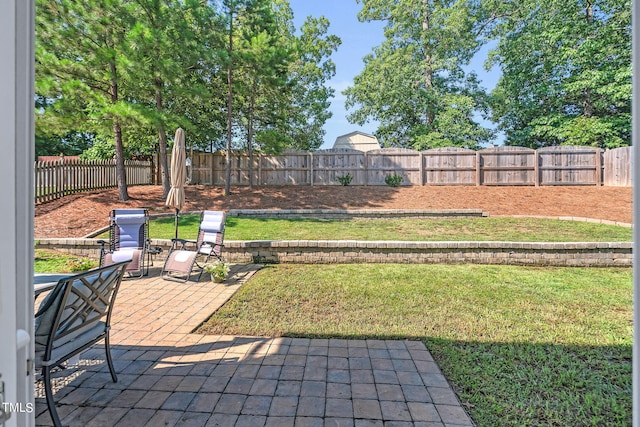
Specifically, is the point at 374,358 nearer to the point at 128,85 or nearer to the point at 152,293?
the point at 152,293

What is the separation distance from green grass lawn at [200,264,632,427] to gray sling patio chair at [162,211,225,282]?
38.1 inches

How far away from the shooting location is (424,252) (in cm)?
618

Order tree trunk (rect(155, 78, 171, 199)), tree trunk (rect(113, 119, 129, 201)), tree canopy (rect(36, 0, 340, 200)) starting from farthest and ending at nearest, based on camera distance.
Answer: tree trunk (rect(155, 78, 171, 199)) < tree trunk (rect(113, 119, 129, 201)) < tree canopy (rect(36, 0, 340, 200))

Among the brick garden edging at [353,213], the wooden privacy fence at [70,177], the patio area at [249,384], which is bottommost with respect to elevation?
the patio area at [249,384]

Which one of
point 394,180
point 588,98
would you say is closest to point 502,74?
point 588,98

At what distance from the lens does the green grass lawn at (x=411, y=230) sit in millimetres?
6984

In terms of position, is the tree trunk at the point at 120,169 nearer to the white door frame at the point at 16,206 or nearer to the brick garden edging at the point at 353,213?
the brick garden edging at the point at 353,213

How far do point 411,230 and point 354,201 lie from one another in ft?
10.8

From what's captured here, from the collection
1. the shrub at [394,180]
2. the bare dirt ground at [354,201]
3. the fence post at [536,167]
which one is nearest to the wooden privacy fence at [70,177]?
the bare dirt ground at [354,201]

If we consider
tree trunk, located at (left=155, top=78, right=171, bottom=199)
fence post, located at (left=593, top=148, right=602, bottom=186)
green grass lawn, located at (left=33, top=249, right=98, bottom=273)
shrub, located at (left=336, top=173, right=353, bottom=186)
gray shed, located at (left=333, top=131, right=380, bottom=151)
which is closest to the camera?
green grass lawn, located at (left=33, top=249, right=98, bottom=273)

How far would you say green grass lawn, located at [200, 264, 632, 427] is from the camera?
89.6 inches

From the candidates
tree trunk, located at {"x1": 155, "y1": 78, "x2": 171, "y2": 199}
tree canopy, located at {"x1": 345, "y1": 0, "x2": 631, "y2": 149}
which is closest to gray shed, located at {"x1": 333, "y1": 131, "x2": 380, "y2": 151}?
tree canopy, located at {"x1": 345, "y1": 0, "x2": 631, "y2": 149}

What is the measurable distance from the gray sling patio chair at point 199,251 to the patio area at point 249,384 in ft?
5.78

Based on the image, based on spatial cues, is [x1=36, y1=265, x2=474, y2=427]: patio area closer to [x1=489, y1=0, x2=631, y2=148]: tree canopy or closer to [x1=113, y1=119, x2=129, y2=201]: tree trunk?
[x1=113, y1=119, x2=129, y2=201]: tree trunk
